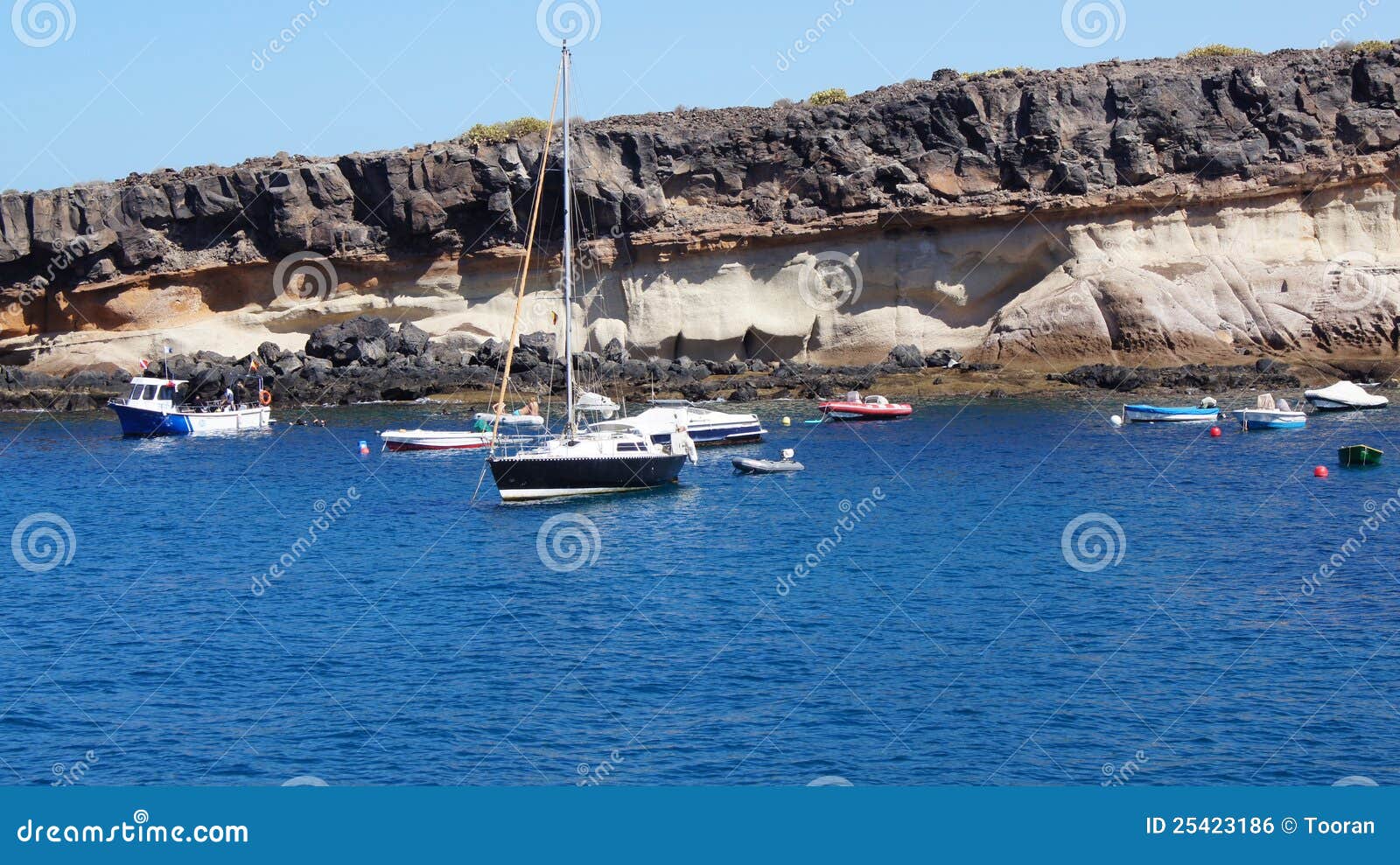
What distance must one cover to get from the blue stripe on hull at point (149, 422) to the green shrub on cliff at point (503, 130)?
1009 inches

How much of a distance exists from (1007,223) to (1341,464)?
3220cm

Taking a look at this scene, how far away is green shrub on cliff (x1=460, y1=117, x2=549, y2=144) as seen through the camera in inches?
3319

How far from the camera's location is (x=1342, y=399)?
59.9m

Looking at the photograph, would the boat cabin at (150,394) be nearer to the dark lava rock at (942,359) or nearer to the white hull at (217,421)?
the white hull at (217,421)

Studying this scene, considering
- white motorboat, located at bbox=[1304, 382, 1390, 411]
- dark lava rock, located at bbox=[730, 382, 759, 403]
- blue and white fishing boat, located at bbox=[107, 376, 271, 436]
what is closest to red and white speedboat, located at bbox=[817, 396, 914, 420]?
dark lava rock, located at bbox=[730, 382, 759, 403]

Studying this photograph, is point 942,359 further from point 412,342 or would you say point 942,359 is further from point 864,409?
point 412,342

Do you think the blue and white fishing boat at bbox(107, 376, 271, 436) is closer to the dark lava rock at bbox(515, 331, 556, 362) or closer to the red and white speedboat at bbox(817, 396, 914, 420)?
the dark lava rock at bbox(515, 331, 556, 362)

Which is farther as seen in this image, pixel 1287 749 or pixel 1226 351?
pixel 1226 351

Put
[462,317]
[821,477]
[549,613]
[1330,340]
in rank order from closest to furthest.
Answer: [549,613]
[821,477]
[1330,340]
[462,317]

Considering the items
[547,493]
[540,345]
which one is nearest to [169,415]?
[540,345]

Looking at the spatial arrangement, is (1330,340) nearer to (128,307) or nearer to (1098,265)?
(1098,265)

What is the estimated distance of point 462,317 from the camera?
8212 cm

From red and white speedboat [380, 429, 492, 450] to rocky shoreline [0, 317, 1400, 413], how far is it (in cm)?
1219

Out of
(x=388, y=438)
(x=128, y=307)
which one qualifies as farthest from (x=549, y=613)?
(x=128, y=307)
